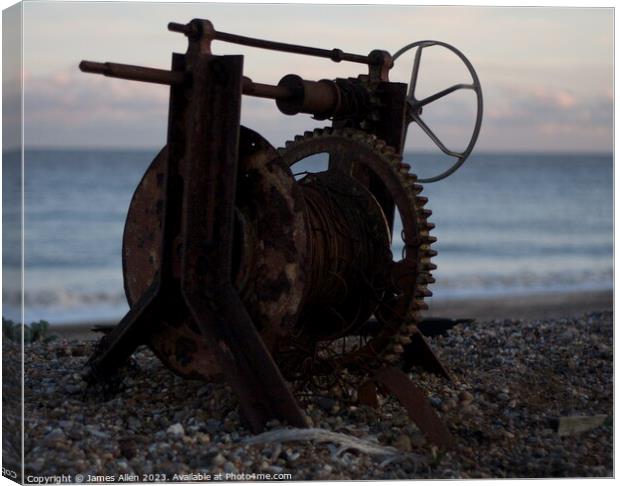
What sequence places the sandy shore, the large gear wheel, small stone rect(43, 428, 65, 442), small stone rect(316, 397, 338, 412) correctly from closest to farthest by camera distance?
small stone rect(43, 428, 65, 442)
small stone rect(316, 397, 338, 412)
the large gear wheel
the sandy shore

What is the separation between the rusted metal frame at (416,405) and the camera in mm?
6840

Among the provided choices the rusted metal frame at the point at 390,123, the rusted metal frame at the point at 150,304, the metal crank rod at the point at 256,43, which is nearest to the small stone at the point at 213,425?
the rusted metal frame at the point at 150,304

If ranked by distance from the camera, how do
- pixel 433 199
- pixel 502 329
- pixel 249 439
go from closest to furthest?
pixel 249 439
pixel 502 329
pixel 433 199

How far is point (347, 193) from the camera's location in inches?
298

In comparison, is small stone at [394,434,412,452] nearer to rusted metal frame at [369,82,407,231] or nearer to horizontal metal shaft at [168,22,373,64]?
rusted metal frame at [369,82,407,231]

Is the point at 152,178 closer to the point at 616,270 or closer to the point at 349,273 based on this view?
the point at 349,273

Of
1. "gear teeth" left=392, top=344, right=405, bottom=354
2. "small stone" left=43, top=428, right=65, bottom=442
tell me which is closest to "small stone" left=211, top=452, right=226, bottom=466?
"small stone" left=43, top=428, right=65, bottom=442

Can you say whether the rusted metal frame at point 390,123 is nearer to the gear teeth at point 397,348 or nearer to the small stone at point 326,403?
the gear teeth at point 397,348

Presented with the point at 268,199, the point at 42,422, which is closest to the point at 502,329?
the point at 268,199

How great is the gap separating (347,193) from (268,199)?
39.3 inches

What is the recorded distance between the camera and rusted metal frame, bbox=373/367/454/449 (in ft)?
22.4

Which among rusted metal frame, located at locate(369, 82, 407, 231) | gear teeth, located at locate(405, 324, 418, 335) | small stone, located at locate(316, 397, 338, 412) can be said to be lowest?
small stone, located at locate(316, 397, 338, 412)

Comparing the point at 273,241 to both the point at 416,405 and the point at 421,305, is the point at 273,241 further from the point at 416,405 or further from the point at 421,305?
the point at 416,405

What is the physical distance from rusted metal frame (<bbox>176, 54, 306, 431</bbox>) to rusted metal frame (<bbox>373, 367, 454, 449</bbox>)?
34.2 inches
